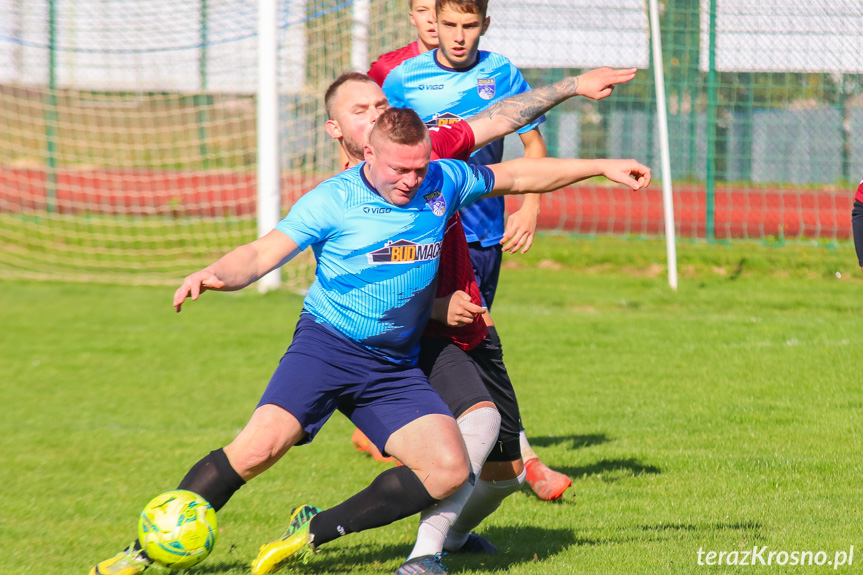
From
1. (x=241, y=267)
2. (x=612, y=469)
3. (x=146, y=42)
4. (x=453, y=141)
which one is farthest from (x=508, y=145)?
(x=241, y=267)

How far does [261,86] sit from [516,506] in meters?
7.39

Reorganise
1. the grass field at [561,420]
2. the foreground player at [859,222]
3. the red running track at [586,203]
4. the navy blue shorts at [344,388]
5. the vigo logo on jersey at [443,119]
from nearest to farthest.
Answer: the navy blue shorts at [344,388]
the grass field at [561,420]
the vigo logo on jersey at [443,119]
the foreground player at [859,222]
the red running track at [586,203]

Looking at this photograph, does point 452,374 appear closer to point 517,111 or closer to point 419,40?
point 517,111

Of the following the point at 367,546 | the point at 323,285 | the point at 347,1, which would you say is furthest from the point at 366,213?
the point at 347,1

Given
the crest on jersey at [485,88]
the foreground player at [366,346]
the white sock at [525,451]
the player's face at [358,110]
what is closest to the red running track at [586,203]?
the crest on jersey at [485,88]

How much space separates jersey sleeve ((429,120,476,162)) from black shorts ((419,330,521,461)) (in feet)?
2.60

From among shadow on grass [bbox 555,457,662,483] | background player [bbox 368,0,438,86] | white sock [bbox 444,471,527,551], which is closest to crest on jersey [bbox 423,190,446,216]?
white sock [bbox 444,471,527,551]

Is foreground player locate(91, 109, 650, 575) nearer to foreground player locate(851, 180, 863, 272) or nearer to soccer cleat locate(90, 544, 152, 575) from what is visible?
soccer cleat locate(90, 544, 152, 575)

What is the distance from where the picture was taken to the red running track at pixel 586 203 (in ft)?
48.2

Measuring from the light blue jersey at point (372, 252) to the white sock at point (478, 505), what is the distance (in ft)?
2.49

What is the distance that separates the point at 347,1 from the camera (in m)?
11.8

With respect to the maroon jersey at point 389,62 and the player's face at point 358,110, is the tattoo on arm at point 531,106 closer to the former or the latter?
the player's face at point 358,110

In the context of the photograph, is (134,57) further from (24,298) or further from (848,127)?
(848,127)

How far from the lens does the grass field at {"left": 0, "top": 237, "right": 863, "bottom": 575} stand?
4.15 m
